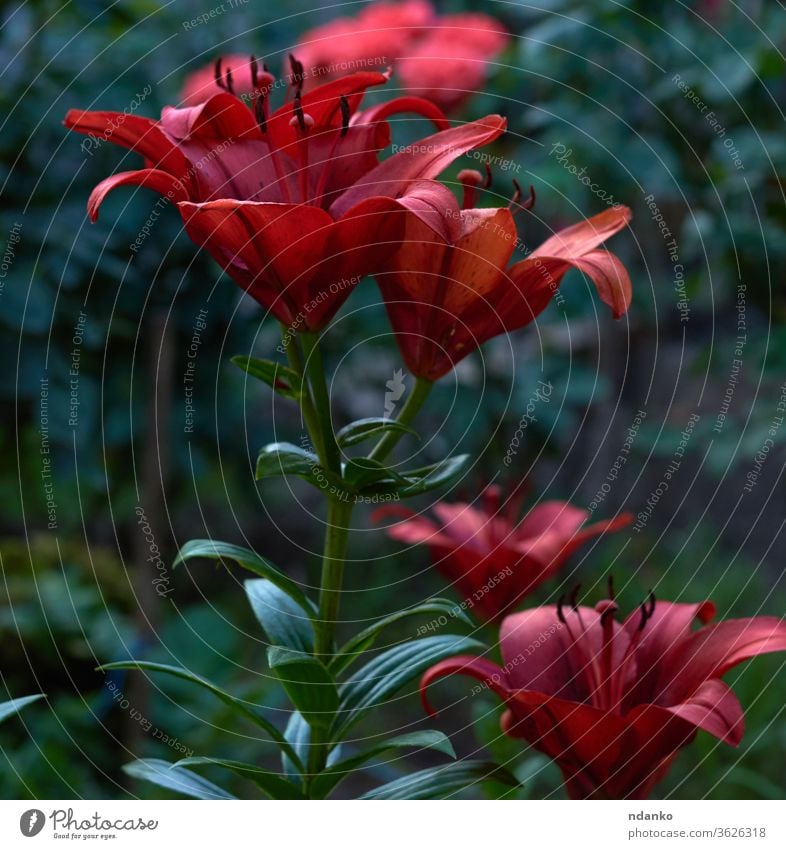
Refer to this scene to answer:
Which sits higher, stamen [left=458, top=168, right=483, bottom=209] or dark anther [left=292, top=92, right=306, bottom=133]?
dark anther [left=292, top=92, right=306, bottom=133]

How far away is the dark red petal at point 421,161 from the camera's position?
0.32m

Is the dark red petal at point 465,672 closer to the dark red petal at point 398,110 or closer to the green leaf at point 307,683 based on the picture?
the green leaf at point 307,683

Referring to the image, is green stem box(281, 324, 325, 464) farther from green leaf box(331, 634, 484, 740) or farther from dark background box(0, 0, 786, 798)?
dark background box(0, 0, 786, 798)

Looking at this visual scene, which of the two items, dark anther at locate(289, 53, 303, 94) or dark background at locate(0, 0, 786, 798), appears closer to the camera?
dark anther at locate(289, 53, 303, 94)

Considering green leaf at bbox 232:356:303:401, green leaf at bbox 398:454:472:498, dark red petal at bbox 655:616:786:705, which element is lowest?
dark red petal at bbox 655:616:786:705

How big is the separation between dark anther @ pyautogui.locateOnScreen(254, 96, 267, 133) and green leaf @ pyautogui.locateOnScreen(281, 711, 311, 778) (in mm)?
221

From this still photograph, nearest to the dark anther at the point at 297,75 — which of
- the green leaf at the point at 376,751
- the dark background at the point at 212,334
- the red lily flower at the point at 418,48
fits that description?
the green leaf at the point at 376,751

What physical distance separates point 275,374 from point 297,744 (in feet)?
0.48

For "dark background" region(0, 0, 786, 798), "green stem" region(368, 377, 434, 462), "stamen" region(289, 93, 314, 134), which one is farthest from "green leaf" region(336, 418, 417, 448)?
"dark background" region(0, 0, 786, 798)

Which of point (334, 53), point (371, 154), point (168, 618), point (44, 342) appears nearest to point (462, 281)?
point (371, 154)

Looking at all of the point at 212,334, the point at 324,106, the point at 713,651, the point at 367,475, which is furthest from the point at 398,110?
the point at 212,334

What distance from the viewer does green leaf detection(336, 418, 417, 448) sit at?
0.36 metres
